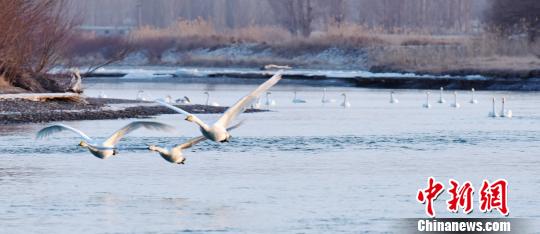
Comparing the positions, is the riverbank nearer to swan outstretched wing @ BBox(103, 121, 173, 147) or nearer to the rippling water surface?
the rippling water surface

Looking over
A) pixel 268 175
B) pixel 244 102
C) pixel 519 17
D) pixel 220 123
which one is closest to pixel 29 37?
pixel 268 175

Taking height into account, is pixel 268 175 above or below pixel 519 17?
below

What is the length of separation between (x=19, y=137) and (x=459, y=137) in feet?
31.1

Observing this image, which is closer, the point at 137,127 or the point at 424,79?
the point at 137,127

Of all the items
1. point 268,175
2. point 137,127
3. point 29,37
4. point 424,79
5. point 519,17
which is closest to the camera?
point 137,127

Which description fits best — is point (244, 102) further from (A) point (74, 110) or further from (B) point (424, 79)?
(B) point (424, 79)

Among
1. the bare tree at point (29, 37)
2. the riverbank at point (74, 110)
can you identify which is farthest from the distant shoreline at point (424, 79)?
the riverbank at point (74, 110)

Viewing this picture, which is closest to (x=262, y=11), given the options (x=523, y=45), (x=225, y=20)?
(x=225, y=20)

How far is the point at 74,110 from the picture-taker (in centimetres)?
3509

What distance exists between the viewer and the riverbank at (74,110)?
1290 inches

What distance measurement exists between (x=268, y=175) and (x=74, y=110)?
14.2m

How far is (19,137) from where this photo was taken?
2845cm

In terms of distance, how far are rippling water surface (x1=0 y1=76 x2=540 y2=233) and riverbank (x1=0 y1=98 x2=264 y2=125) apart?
724 mm

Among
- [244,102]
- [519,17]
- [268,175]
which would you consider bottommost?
[268,175]
